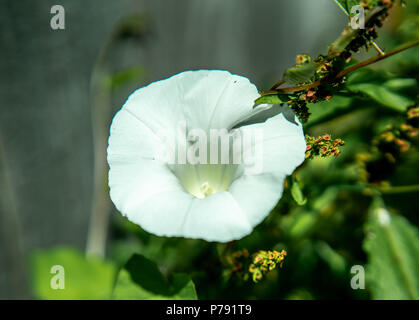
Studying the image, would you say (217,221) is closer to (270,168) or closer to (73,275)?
(270,168)

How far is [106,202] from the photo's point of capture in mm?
1283

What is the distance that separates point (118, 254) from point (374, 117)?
0.97 metres

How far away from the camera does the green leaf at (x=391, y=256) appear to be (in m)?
0.72

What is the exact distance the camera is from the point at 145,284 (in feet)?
2.03

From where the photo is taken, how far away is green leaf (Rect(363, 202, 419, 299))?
2.38 ft

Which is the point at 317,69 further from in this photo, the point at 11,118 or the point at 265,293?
the point at 11,118

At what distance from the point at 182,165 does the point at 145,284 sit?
8.5 inches

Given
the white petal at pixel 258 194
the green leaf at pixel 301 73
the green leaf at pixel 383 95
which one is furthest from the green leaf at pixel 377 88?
the white petal at pixel 258 194

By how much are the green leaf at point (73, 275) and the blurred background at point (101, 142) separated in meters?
0.12

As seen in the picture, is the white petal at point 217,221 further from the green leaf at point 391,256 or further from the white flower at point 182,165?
the green leaf at point 391,256

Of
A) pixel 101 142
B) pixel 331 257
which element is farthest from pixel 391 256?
pixel 101 142

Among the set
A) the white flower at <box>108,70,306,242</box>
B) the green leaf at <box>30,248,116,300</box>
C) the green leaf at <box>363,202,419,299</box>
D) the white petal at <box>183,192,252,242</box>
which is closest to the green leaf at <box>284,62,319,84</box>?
the white flower at <box>108,70,306,242</box>

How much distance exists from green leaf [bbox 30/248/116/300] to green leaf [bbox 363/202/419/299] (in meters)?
0.65
